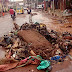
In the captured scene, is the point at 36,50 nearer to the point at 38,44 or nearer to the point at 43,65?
the point at 38,44

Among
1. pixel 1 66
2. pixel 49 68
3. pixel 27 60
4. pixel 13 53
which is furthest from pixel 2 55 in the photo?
pixel 49 68

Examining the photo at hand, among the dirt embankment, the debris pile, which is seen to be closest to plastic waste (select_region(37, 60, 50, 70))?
the debris pile

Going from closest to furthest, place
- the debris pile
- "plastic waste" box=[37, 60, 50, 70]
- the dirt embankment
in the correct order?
"plastic waste" box=[37, 60, 50, 70], the debris pile, the dirt embankment

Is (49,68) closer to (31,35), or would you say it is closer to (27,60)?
(27,60)

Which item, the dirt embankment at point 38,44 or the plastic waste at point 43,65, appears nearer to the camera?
the plastic waste at point 43,65

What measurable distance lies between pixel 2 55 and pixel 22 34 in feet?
5.93

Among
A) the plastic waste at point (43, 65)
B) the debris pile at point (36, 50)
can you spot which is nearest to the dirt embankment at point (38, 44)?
the debris pile at point (36, 50)

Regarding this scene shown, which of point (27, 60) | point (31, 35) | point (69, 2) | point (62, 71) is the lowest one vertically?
point (62, 71)

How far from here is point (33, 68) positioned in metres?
3.83

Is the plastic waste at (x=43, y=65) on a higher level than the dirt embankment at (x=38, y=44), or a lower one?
lower

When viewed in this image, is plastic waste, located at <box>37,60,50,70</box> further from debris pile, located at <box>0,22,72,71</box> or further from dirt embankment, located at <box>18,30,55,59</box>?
dirt embankment, located at <box>18,30,55,59</box>

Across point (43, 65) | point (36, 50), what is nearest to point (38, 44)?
point (36, 50)

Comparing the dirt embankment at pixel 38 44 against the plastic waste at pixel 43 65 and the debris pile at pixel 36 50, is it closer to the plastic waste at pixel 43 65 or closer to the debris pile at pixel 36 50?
the debris pile at pixel 36 50

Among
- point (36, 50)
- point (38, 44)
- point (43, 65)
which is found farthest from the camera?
point (38, 44)
